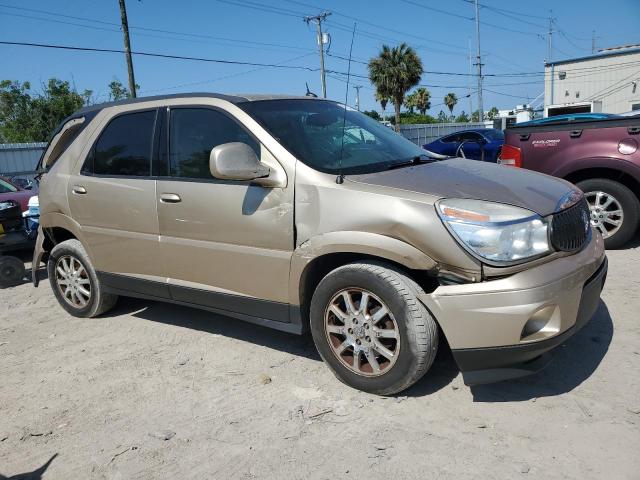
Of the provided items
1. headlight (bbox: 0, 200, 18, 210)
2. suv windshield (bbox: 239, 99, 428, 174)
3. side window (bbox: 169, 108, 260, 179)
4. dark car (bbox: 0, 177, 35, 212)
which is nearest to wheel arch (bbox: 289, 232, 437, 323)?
suv windshield (bbox: 239, 99, 428, 174)

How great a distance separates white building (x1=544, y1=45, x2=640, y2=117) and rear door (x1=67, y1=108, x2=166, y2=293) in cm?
3013

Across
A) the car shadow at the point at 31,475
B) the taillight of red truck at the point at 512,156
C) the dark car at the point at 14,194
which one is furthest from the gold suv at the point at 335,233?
the dark car at the point at 14,194

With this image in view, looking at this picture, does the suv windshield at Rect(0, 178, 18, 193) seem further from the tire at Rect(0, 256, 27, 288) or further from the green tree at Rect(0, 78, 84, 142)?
the green tree at Rect(0, 78, 84, 142)

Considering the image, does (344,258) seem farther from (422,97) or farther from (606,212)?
(422,97)

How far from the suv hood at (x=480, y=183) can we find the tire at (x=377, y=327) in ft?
1.66

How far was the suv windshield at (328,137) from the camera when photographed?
3.38 meters

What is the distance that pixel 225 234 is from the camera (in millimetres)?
3543

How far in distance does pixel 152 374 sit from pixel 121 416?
548 millimetres

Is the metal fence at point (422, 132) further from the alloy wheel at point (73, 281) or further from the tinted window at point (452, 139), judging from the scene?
the alloy wheel at point (73, 281)

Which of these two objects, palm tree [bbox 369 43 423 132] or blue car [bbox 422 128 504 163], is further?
palm tree [bbox 369 43 423 132]

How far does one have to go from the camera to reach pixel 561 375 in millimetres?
3232

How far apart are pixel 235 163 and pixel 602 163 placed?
4.33m

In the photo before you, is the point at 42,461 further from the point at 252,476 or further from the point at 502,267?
the point at 502,267

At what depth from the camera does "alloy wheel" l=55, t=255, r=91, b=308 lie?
4762 millimetres
